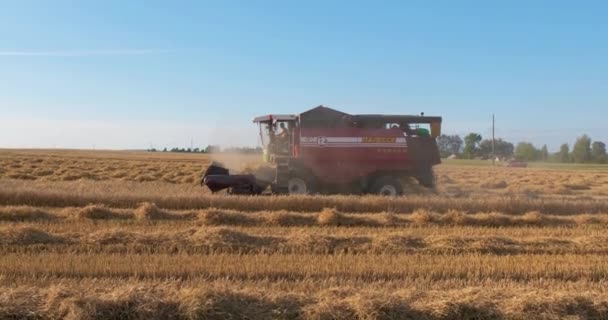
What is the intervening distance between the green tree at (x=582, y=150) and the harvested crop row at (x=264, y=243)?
76.0 meters

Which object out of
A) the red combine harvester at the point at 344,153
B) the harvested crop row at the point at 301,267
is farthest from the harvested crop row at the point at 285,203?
the harvested crop row at the point at 301,267

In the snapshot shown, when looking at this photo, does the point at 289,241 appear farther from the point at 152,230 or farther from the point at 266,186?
the point at 266,186

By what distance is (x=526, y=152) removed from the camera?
70062 millimetres

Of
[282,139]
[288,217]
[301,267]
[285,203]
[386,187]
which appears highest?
[282,139]

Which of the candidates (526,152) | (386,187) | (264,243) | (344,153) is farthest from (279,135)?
(526,152)

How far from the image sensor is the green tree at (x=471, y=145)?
2985 inches

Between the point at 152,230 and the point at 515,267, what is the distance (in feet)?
18.9

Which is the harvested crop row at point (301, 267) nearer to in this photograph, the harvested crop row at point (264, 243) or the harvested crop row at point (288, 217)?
the harvested crop row at point (264, 243)

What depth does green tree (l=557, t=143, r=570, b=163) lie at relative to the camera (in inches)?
3082

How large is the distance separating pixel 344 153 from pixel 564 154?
2828 inches

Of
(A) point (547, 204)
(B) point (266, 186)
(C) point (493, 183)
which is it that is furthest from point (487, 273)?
(C) point (493, 183)

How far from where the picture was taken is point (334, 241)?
8797mm

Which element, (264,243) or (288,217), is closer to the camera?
(264,243)

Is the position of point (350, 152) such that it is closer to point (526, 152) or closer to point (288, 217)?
point (288, 217)
